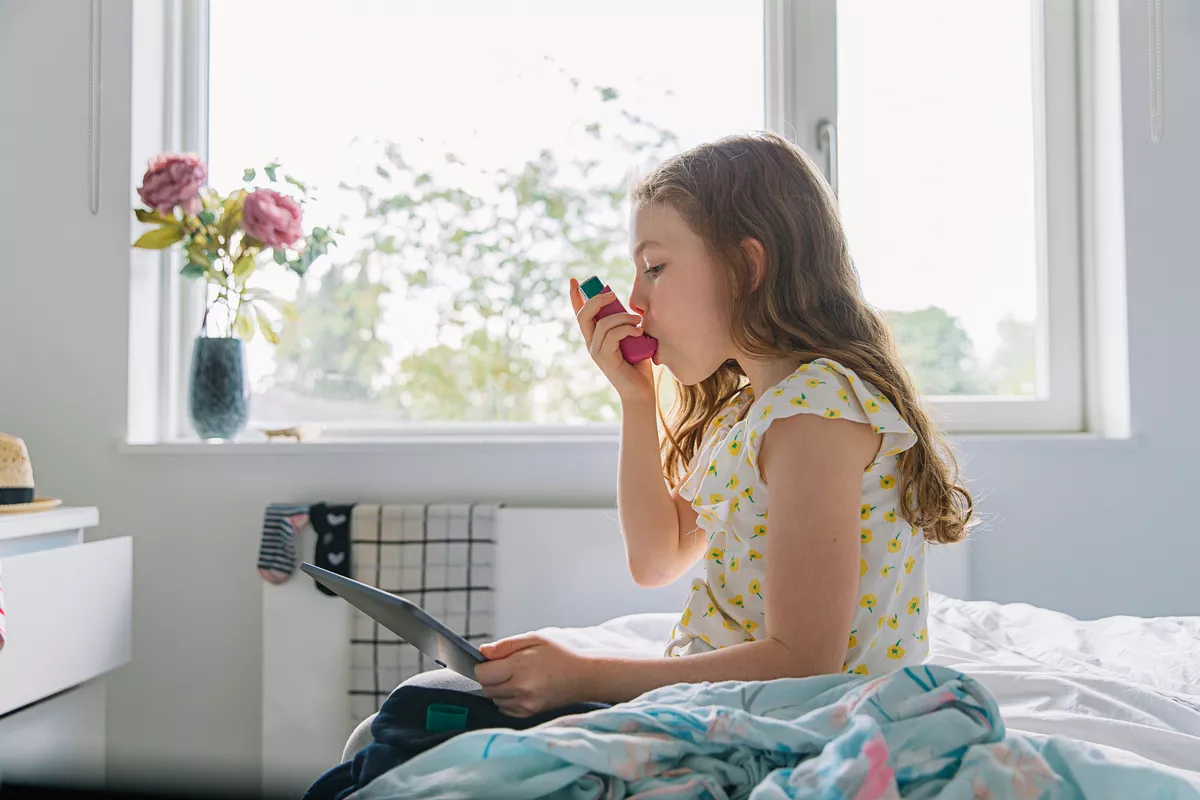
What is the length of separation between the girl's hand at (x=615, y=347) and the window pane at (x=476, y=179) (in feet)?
2.69

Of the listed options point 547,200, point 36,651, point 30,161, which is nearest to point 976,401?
point 547,200

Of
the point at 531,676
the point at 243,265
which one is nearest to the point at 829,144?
the point at 243,265

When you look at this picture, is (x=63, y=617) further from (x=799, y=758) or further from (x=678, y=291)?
(x=799, y=758)

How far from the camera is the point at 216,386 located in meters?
1.79

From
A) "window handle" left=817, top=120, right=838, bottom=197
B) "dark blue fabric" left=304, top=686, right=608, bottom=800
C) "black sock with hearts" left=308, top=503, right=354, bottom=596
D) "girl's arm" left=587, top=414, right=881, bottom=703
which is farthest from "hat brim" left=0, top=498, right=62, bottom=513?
"window handle" left=817, top=120, right=838, bottom=197

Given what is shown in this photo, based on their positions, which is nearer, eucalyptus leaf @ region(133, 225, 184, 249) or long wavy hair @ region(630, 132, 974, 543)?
long wavy hair @ region(630, 132, 974, 543)

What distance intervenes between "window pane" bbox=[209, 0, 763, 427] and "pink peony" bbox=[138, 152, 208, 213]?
0.87 feet

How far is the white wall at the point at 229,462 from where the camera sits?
1.75 m

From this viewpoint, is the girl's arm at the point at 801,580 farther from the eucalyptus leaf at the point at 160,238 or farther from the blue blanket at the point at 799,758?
the eucalyptus leaf at the point at 160,238

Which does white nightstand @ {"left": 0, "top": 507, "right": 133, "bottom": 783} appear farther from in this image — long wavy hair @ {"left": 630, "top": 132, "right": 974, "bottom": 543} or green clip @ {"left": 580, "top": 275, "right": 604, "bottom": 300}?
long wavy hair @ {"left": 630, "top": 132, "right": 974, "bottom": 543}

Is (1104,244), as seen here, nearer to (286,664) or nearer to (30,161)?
(286,664)

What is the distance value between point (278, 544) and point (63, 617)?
347 mm

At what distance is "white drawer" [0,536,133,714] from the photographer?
1314mm

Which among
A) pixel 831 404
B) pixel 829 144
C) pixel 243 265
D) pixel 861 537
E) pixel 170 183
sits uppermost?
pixel 829 144
